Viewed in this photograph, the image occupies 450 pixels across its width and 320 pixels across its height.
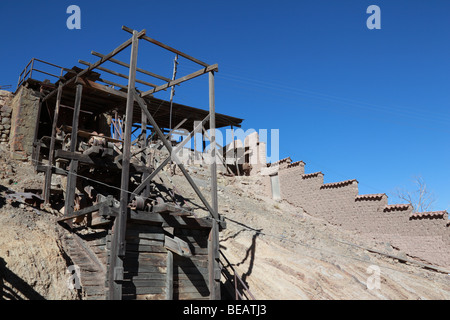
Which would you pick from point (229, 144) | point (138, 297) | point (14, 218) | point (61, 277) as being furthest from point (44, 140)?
point (229, 144)

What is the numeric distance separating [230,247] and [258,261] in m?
1.11

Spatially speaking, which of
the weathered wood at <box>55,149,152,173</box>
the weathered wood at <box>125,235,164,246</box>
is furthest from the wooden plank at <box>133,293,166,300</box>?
the weathered wood at <box>55,149,152,173</box>

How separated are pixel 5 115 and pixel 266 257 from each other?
1379 centimetres

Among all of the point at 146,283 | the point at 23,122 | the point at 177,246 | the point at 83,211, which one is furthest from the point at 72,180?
the point at 23,122

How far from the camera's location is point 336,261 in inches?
532

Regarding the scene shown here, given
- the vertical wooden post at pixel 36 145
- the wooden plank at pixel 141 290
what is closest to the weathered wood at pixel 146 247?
the wooden plank at pixel 141 290

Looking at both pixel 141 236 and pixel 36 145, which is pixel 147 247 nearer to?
pixel 141 236

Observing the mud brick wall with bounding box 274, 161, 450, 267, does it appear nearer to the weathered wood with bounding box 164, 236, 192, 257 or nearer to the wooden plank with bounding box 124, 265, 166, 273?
the weathered wood with bounding box 164, 236, 192, 257

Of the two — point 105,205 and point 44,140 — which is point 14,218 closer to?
point 105,205

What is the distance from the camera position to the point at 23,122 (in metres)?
16.7

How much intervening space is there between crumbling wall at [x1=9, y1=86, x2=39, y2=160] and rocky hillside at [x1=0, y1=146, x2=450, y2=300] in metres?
0.60

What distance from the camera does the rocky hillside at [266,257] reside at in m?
8.58

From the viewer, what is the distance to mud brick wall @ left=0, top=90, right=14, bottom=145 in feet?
55.9

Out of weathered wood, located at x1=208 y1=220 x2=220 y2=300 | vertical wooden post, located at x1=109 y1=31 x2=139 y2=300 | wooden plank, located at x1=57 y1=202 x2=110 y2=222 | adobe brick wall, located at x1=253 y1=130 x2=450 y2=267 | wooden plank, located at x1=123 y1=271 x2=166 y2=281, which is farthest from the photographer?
adobe brick wall, located at x1=253 y1=130 x2=450 y2=267
